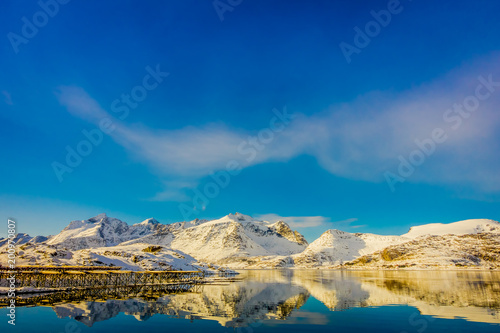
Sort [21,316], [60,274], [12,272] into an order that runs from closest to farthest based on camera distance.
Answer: [21,316] → [12,272] → [60,274]

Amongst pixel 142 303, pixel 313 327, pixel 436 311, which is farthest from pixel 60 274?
pixel 436 311

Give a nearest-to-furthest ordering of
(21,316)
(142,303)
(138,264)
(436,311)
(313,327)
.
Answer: (313,327) < (21,316) < (436,311) < (142,303) < (138,264)

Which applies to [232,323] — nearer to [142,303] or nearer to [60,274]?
[142,303]

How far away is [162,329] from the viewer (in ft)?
97.2

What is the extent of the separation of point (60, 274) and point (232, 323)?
2190 inches

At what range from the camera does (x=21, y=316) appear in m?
35.6

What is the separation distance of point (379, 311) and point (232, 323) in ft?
74.4

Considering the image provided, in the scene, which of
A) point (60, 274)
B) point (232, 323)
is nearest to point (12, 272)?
point (60, 274)

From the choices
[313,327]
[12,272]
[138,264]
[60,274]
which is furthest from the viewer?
[138,264]

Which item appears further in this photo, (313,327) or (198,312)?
(198,312)

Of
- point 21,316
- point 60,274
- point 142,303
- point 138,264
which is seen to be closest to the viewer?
point 21,316

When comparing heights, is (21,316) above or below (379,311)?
above

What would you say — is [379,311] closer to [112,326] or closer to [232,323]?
[232,323]

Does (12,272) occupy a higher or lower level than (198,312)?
higher
